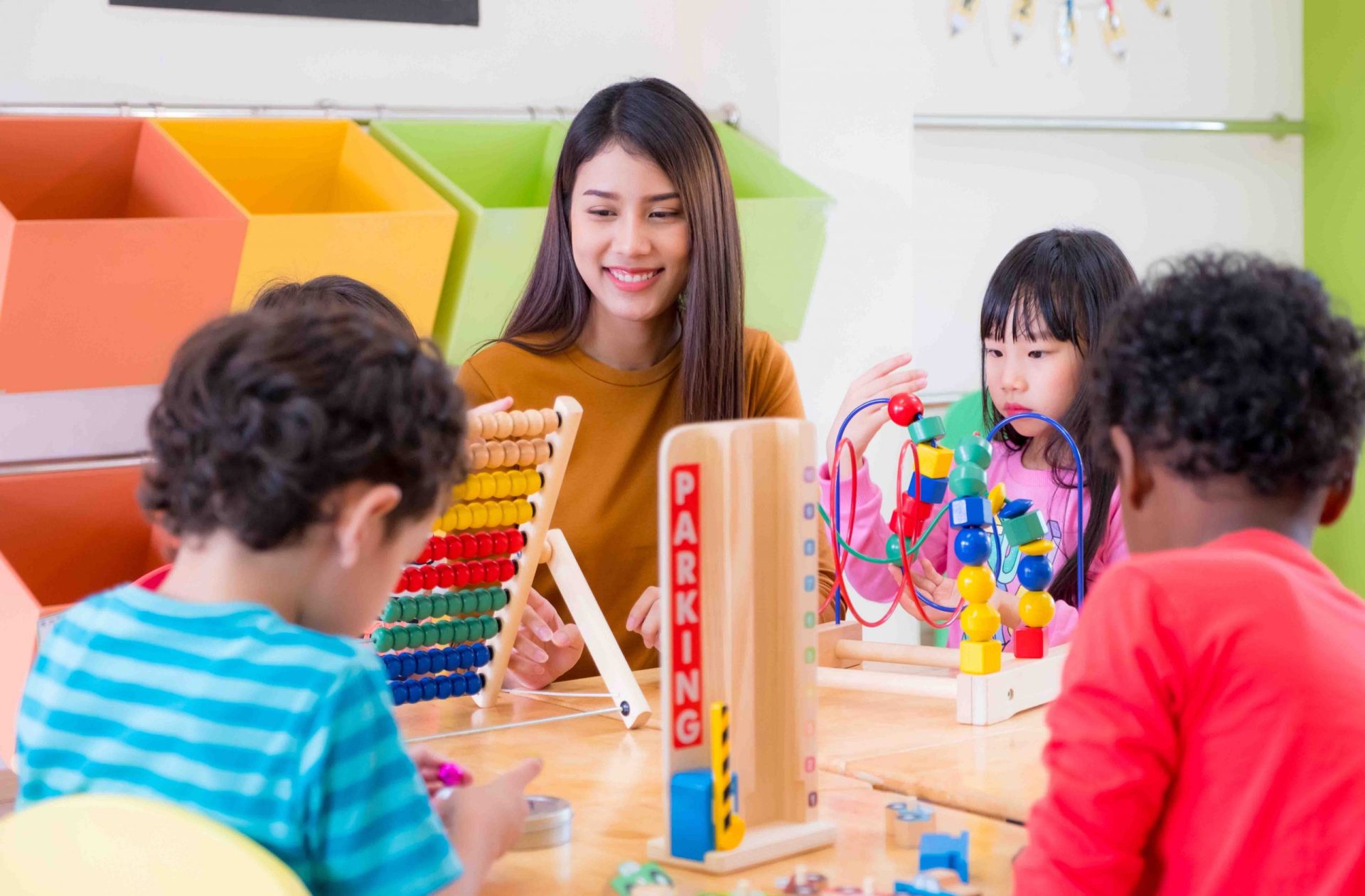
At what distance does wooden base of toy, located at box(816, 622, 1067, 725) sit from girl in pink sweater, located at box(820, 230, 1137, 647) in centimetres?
18

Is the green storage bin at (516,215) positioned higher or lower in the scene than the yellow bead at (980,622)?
higher

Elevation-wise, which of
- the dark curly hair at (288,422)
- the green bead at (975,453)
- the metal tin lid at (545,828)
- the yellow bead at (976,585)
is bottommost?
the metal tin lid at (545,828)

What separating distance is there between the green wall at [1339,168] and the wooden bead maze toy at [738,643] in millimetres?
3265

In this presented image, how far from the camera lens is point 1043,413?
1.97 metres

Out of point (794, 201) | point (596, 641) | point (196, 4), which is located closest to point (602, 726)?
point (596, 641)

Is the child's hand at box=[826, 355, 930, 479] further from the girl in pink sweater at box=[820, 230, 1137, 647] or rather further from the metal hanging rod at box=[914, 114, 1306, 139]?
the metal hanging rod at box=[914, 114, 1306, 139]

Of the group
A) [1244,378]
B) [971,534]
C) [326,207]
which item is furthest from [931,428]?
[326,207]

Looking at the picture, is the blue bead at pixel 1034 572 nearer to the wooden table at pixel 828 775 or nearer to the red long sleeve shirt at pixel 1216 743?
the wooden table at pixel 828 775

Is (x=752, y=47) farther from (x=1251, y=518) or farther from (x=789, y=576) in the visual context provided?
(x=1251, y=518)

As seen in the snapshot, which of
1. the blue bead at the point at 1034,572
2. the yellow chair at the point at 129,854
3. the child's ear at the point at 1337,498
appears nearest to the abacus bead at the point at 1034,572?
the blue bead at the point at 1034,572

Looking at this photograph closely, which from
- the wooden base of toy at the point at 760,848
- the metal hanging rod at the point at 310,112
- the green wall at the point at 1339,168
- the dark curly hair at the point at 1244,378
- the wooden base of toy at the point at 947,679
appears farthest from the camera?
the green wall at the point at 1339,168

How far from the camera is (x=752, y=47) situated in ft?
9.67

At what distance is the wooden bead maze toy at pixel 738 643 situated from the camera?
3.40 feet

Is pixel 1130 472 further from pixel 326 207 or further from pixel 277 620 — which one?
pixel 326 207
